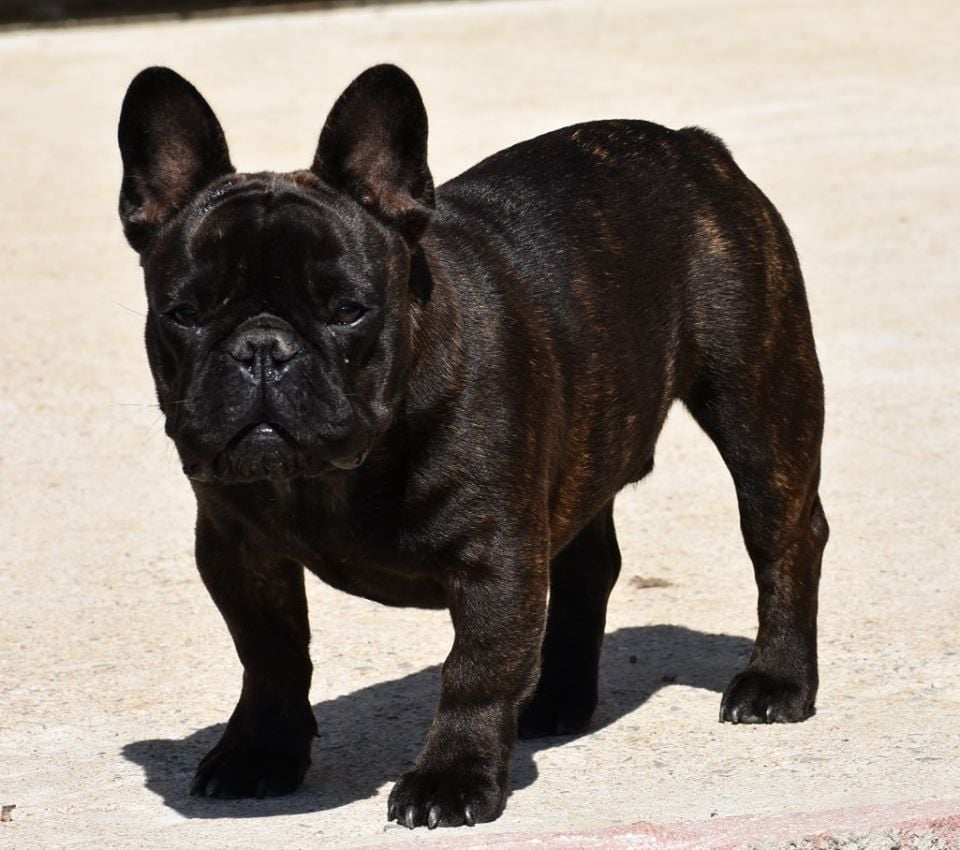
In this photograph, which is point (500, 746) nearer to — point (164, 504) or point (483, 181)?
point (483, 181)

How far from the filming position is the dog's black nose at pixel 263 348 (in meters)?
4.62

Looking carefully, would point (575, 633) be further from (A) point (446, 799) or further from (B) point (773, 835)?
(B) point (773, 835)

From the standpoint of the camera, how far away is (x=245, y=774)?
5348 millimetres

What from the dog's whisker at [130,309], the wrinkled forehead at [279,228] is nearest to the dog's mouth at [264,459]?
the wrinkled forehead at [279,228]

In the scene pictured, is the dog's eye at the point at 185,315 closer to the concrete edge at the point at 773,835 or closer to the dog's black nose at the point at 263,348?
the dog's black nose at the point at 263,348

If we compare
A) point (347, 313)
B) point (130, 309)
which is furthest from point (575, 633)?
point (130, 309)

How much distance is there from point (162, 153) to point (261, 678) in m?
1.36

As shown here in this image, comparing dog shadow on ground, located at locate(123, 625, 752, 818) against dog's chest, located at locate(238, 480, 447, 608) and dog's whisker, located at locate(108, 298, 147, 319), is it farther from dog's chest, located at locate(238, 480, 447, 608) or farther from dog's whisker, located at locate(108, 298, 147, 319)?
dog's whisker, located at locate(108, 298, 147, 319)

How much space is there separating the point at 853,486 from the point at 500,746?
11.4 feet

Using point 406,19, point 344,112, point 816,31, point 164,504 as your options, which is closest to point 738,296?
point 344,112

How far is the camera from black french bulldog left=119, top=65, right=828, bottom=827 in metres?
4.76

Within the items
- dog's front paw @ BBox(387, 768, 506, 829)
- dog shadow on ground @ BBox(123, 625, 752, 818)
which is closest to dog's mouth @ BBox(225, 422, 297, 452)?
dog's front paw @ BBox(387, 768, 506, 829)

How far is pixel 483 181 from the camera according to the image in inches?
232

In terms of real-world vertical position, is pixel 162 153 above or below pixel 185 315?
above
